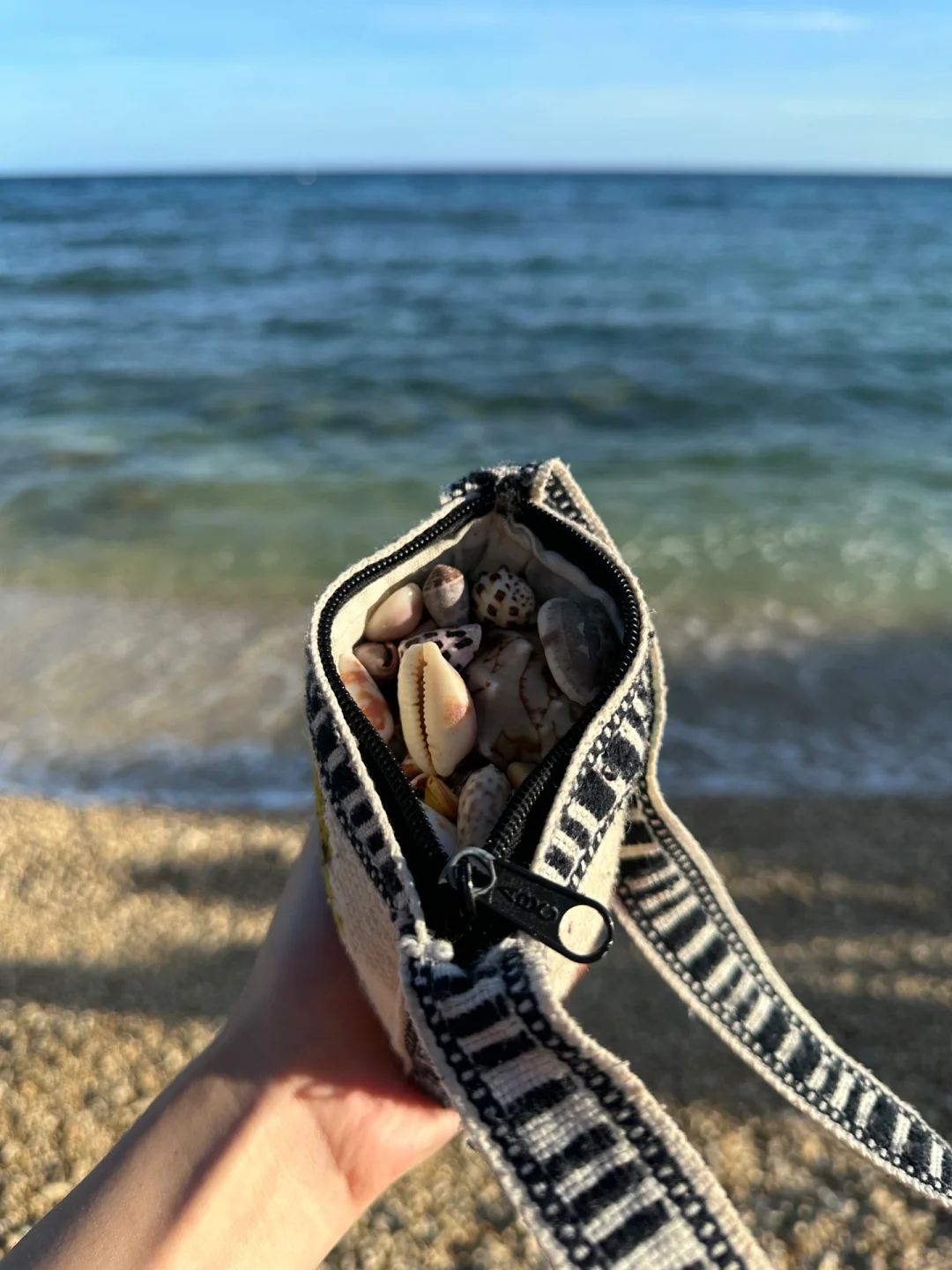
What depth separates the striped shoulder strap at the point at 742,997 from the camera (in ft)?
3.44

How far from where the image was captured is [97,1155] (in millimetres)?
1883

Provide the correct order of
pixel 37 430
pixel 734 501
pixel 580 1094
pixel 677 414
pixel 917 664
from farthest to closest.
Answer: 1. pixel 677 414
2. pixel 37 430
3. pixel 734 501
4. pixel 917 664
5. pixel 580 1094

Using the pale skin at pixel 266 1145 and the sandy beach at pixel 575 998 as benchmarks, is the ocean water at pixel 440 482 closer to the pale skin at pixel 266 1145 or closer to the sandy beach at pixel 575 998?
the sandy beach at pixel 575 998

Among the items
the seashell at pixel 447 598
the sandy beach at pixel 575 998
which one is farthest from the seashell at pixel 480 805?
the sandy beach at pixel 575 998

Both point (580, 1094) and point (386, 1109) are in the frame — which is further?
point (386, 1109)

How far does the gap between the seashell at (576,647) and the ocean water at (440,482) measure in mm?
2007

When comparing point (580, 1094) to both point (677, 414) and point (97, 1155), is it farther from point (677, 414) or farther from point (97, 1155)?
point (677, 414)

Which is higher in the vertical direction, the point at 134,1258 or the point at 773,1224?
the point at 134,1258

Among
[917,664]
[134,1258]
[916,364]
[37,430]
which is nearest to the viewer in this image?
[134,1258]

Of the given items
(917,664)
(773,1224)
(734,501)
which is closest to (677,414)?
(734,501)

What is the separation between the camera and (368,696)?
119 centimetres

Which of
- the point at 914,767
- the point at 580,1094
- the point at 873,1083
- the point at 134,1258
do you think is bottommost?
the point at 914,767

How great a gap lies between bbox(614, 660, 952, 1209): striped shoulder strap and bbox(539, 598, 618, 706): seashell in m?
0.14

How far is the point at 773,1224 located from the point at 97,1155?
53.2 inches
